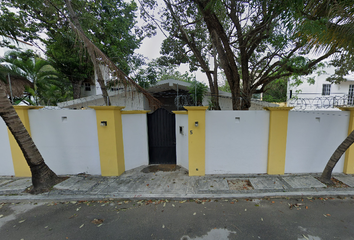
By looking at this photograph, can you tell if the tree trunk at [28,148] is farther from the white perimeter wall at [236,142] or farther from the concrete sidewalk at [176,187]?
the white perimeter wall at [236,142]

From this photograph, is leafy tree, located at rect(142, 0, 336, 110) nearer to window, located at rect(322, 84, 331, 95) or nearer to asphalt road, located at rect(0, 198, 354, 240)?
asphalt road, located at rect(0, 198, 354, 240)

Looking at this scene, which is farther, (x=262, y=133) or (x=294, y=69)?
(x=294, y=69)

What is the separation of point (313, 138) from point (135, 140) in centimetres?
577

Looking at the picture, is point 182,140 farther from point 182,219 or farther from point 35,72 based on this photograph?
point 35,72

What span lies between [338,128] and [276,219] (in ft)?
12.5

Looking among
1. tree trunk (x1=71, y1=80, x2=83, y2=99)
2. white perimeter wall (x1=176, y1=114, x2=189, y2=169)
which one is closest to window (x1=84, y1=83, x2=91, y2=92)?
tree trunk (x1=71, y1=80, x2=83, y2=99)

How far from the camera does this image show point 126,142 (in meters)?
4.82

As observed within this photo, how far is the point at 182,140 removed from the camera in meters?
4.94

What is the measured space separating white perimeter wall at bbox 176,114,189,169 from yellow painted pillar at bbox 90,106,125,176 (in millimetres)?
1964

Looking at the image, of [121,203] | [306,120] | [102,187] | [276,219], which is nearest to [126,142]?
[102,187]

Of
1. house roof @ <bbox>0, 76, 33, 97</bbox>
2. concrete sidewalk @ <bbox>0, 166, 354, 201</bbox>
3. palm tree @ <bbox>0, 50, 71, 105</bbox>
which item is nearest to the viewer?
concrete sidewalk @ <bbox>0, 166, 354, 201</bbox>

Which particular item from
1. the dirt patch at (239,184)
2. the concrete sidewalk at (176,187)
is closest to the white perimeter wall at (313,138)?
the concrete sidewalk at (176,187)

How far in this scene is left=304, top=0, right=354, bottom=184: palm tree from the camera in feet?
10.5

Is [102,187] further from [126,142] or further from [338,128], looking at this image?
[338,128]
